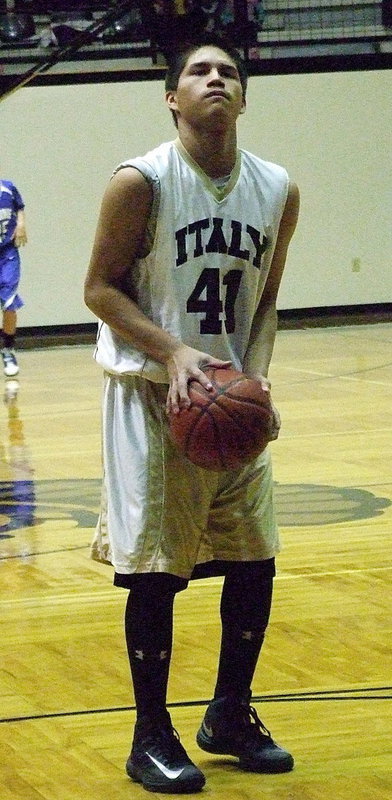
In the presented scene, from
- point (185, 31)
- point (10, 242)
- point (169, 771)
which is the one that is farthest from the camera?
point (185, 31)

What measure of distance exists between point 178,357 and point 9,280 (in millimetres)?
9366

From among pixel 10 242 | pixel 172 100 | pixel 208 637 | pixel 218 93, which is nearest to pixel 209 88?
pixel 218 93

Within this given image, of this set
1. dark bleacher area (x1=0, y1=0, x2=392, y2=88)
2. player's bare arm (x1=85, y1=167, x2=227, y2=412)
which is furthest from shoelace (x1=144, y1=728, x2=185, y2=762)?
dark bleacher area (x1=0, y1=0, x2=392, y2=88)

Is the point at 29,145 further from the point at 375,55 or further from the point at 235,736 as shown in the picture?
the point at 235,736

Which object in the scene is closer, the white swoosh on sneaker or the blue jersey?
the white swoosh on sneaker

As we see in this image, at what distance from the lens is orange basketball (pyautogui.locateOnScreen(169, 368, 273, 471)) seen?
2.89 m

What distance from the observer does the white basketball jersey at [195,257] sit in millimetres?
3033

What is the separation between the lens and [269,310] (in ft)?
10.7

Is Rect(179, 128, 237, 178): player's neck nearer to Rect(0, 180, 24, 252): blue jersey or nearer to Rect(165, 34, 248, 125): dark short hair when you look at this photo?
Rect(165, 34, 248, 125): dark short hair

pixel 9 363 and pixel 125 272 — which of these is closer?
pixel 125 272

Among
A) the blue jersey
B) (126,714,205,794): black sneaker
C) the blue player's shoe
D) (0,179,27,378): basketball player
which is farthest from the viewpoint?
the blue jersey

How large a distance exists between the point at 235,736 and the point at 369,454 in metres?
4.35

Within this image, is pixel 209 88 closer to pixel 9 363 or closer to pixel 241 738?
pixel 241 738

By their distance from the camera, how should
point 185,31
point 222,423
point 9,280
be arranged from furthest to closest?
point 185,31, point 9,280, point 222,423
